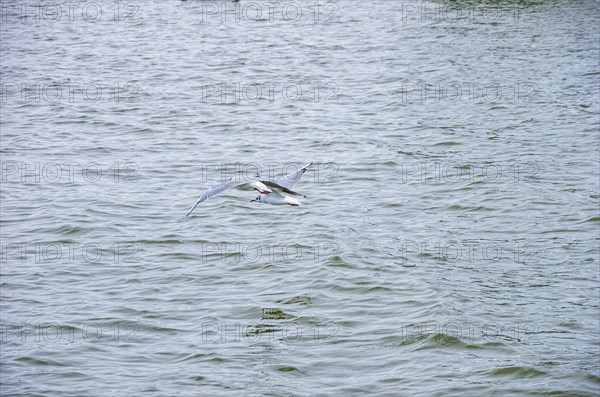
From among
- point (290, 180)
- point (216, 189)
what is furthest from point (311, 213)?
point (216, 189)

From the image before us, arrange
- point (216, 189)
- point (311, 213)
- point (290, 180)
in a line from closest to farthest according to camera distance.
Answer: point (216, 189)
point (290, 180)
point (311, 213)

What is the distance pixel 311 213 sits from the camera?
16.7 meters

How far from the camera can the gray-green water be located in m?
11.4

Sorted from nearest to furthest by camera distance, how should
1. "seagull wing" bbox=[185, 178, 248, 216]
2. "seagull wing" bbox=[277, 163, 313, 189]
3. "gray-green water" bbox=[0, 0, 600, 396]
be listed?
"gray-green water" bbox=[0, 0, 600, 396] < "seagull wing" bbox=[185, 178, 248, 216] < "seagull wing" bbox=[277, 163, 313, 189]

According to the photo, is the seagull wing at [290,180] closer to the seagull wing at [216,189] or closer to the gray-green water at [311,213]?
the seagull wing at [216,189]

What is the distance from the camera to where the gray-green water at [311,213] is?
1144cm

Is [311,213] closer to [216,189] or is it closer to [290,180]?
[290,180]

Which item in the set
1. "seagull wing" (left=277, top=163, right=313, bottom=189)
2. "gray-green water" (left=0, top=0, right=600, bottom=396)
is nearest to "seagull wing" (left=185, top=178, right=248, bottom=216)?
"seagull wing" (left=277, top=163, right=313, bottom=189)

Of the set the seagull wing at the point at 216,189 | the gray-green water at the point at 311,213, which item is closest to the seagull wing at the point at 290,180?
the seagull wing at the point at 216,189

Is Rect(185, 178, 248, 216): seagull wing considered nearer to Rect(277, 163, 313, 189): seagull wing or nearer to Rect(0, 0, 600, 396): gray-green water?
Rect(277, 163, 313, 189): seagull wing

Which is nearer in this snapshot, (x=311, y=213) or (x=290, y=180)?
(x=290, y=180)

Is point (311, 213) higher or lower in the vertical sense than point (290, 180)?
lower

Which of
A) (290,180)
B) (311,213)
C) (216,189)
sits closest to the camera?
(216,189)

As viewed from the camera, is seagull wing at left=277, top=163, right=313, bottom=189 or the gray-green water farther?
seagull wing at left=277, top=163, right=313, bottom=189
